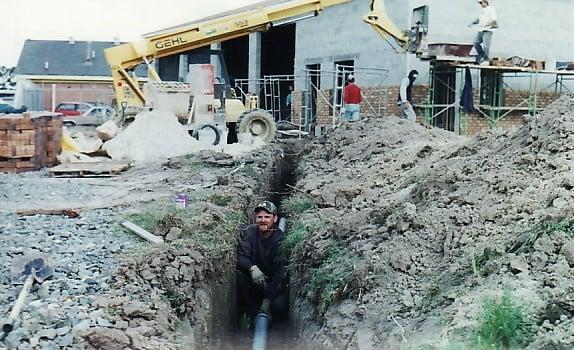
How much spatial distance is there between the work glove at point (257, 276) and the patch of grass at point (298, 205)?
157cm

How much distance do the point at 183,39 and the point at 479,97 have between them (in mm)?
8000

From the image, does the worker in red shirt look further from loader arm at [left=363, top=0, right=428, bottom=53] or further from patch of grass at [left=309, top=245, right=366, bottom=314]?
patch of grass at [left=309, top=245, right=366, bottom=314]

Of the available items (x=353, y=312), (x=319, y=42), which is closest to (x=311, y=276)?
(x=353, y=312)

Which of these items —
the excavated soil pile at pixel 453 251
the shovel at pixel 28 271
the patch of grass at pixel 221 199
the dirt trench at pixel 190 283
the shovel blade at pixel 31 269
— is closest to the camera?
the excavated soil pile at pixel 453 251

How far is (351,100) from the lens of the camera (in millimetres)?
18250

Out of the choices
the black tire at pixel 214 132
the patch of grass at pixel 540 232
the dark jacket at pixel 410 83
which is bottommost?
the patch of grass at pixel 540 232

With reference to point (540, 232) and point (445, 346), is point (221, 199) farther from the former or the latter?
point (445, 346)

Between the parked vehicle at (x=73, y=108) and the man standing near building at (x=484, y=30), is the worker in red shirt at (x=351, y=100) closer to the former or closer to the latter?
the man standing near building at (x=484, y=30)

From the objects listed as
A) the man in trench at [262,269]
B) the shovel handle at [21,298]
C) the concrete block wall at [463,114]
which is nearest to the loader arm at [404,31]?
the concrete block wall at [463,114]

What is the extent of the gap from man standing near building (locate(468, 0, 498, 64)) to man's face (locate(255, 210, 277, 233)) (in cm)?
1058

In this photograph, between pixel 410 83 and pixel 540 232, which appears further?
pixel 410 83

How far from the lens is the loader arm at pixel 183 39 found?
725 inches

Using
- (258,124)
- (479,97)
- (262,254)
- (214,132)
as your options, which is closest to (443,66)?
(479,97)

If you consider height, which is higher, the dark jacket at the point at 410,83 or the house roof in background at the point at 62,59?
the house roof in background at the point at 62,59
